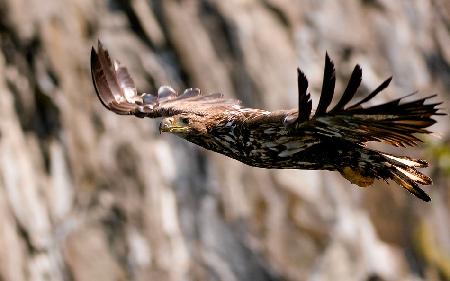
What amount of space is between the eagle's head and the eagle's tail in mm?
782

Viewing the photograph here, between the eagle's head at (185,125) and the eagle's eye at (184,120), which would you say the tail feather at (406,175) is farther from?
the eagle's eye at (184,120)

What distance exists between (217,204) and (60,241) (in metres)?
1.91

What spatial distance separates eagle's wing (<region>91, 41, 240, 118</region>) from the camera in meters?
6.38

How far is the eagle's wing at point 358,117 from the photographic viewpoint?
4488 millimetres

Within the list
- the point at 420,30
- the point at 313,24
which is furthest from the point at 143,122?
the point at 420,30

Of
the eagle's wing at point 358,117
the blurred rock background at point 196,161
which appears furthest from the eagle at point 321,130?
the blurred rock background at point 196,161

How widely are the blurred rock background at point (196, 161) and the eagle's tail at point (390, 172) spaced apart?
16.9 ft

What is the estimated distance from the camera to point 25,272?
10.1 metres

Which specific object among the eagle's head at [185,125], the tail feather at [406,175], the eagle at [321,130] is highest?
the eagle's head at [185,125]

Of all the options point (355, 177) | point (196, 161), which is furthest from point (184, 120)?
point (196, 161)

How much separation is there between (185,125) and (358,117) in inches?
50.9

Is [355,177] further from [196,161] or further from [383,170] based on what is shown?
[196,161]

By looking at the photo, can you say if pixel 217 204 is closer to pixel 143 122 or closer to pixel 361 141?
pixel 143 122

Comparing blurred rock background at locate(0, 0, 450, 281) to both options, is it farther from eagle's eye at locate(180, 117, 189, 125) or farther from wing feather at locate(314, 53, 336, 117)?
wing feather at locate(314, 53, 336, 117)
